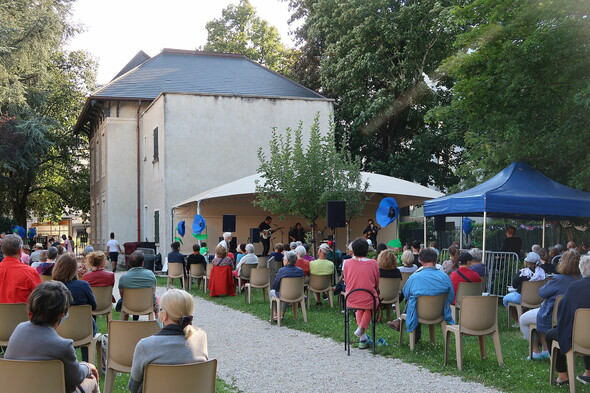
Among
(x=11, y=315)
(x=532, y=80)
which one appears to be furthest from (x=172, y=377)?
(x=532, y=80)

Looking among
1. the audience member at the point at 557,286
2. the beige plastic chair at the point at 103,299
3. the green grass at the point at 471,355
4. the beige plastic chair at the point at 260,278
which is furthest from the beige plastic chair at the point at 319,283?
the audience member at the point at 557,286

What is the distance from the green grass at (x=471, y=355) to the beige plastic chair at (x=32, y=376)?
449 cm

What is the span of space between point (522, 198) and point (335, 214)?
403 centimetres

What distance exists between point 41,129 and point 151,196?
688cm

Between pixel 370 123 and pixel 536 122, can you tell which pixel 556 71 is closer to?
pixel 536 122

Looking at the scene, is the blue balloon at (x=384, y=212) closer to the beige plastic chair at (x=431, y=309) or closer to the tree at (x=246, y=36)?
the beige plastic chair at (x=431, y=309)

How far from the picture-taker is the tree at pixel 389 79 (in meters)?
30.1

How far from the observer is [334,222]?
15.2m

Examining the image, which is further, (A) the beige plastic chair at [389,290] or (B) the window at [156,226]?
(B) the window at [156,226]

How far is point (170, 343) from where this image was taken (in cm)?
442

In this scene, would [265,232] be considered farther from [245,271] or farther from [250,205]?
A: [245,271]

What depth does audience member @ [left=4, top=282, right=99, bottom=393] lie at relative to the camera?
14.1 feet

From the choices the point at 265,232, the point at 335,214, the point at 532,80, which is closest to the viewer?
the point at 532,80

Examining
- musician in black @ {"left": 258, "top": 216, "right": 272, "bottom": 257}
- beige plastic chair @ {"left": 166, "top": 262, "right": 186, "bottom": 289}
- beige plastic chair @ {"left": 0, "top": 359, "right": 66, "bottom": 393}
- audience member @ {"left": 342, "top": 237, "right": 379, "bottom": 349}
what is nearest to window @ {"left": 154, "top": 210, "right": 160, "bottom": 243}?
musician in black @ {"left": 258, "top": 216, "right": 272, "bottom": 257}
